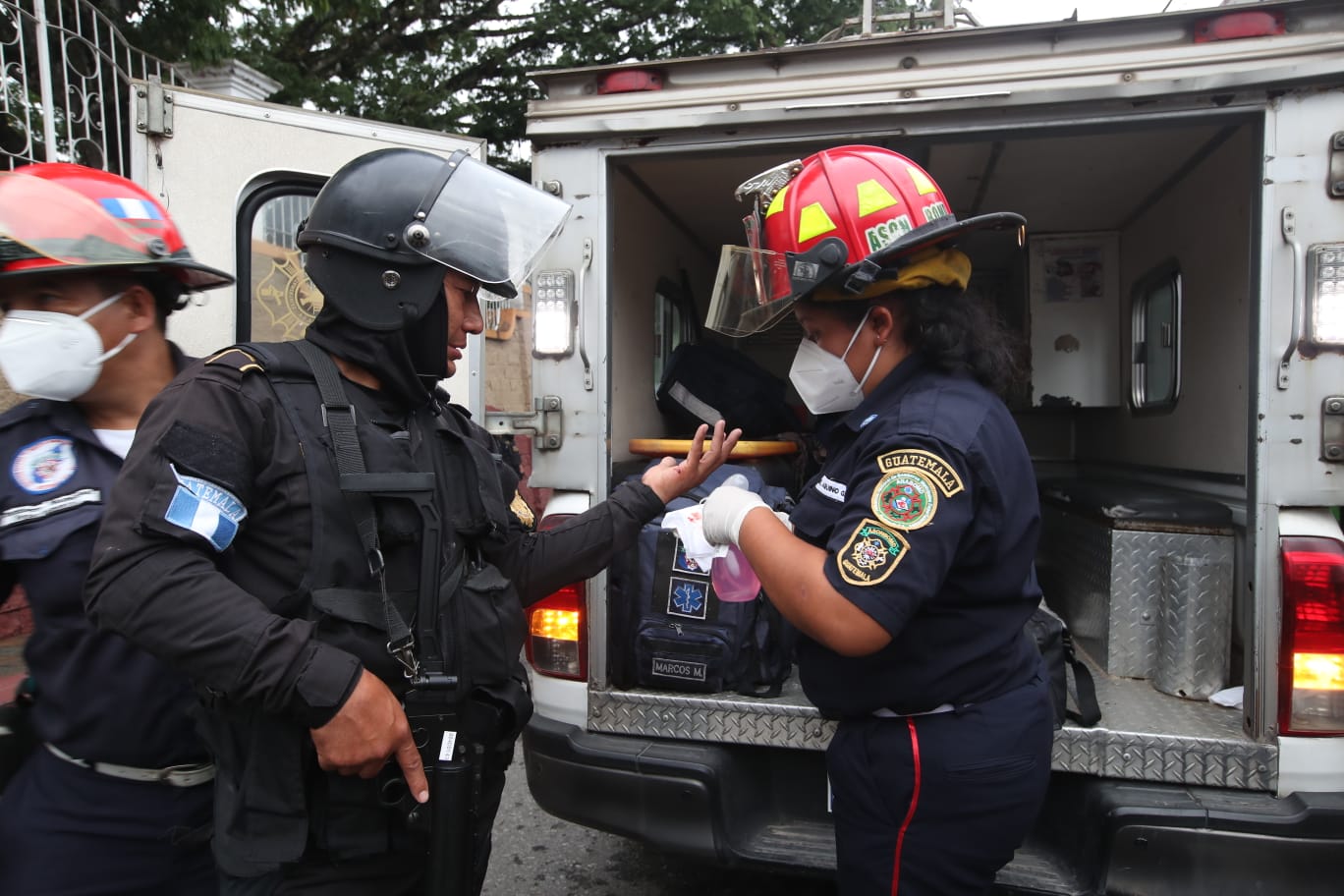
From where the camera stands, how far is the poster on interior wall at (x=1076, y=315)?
Answer: 15.2 ft

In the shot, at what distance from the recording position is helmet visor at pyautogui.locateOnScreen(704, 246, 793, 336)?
194 cm

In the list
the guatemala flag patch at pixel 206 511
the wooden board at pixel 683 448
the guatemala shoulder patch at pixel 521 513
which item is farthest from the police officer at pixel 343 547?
the wooden board at pixel 683 448

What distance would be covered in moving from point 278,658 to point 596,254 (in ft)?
5.59

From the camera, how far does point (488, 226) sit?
1.65m

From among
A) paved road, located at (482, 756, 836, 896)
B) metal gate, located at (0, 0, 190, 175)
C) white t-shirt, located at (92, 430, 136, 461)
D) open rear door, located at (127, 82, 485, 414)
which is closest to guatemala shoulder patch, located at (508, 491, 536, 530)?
white t-shirt, located at (92, 430, 136, 461)

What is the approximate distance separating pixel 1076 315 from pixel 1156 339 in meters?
0.58

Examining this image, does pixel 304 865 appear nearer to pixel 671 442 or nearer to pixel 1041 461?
pixel 671 442

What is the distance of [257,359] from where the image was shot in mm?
1438

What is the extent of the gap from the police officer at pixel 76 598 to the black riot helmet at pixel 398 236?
0.47 metres

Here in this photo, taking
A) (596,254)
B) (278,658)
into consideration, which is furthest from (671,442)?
(278,658)

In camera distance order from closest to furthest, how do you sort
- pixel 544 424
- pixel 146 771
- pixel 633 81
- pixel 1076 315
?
pixel 146 771 < pixel 633 81 < pixel 544 424 < pixel 1076 315

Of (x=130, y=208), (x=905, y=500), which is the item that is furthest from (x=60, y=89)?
(x=905, y=500)

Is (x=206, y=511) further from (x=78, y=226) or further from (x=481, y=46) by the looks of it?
(x=481, y=46)

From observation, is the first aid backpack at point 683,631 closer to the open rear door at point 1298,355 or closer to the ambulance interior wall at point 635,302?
the ambulance interior wall at point 635,302
